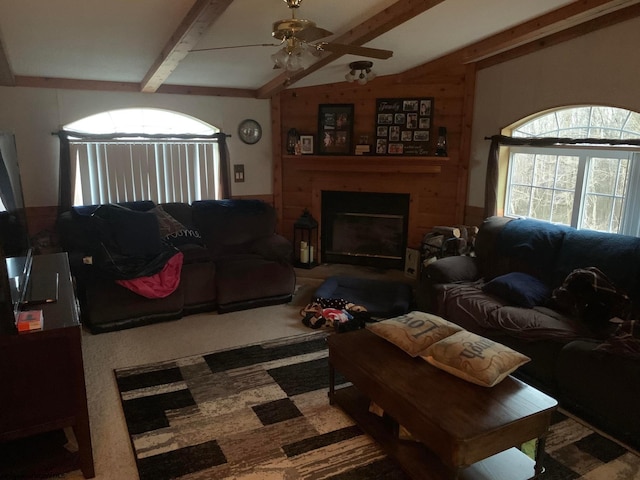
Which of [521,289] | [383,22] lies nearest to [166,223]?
[383,22]

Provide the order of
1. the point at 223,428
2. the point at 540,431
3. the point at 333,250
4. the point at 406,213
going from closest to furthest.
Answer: the point at 540,431 < the point at 223,428 < the point at 406,213 < the point at 333,250

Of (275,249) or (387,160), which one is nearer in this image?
(275,249)

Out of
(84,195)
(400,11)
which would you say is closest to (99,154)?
(84,195)

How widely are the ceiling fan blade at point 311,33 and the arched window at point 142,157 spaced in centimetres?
278

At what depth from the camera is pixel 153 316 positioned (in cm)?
394

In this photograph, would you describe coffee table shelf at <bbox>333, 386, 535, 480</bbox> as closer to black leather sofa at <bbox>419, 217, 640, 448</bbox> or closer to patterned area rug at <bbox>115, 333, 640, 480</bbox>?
patterned area rug at <bbox>115, 333, 640, 480</bbox>

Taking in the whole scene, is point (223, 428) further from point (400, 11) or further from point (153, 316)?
point (400, 11)

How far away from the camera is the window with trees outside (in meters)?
3.56

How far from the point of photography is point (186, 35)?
10.1 ft

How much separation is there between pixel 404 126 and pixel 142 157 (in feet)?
9.04

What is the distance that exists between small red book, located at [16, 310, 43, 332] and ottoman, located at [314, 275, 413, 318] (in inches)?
97.0

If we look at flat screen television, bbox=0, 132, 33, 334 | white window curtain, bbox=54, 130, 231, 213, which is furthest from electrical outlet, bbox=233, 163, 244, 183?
flat screen television, bbox=0, 132, 33, 334

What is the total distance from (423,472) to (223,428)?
3.53ft

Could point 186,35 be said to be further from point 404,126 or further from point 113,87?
point 404,126
